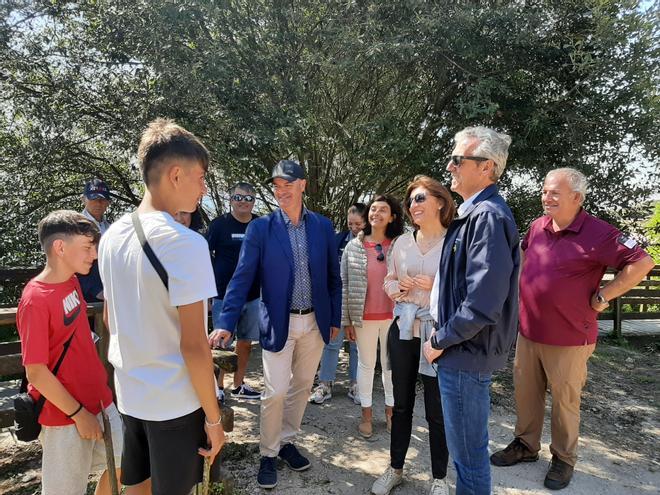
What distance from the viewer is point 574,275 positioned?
3.26 metres

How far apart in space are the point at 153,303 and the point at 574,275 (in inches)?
116

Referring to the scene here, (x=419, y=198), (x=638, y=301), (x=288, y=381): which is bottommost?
(x=638, y=301)

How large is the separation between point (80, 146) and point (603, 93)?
601 cm

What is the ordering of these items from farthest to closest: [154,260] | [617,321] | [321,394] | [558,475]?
1. [617,321]
2. [321,394]
3. [558,475]
4. [154,260]

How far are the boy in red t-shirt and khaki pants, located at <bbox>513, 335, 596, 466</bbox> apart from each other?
295cm

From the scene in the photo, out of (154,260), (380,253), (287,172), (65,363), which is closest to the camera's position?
(154,260)

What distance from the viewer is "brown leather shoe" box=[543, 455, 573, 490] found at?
10.5 ft

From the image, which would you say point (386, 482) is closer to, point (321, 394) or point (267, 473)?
point (267, 473)

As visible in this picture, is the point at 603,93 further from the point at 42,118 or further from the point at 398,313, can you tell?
the point at 42,118

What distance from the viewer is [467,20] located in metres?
4.37

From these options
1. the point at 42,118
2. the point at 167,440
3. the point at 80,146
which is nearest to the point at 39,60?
the point at 42,118

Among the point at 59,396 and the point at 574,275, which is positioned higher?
the point at 574,275

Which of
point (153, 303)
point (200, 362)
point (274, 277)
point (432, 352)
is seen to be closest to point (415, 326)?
point (432, 352)

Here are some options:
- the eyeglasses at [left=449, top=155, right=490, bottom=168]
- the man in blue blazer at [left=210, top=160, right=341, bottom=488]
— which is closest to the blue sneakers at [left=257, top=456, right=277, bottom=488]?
the man in blue blazer at [left=210, top=160, right=341, bottom=488]
